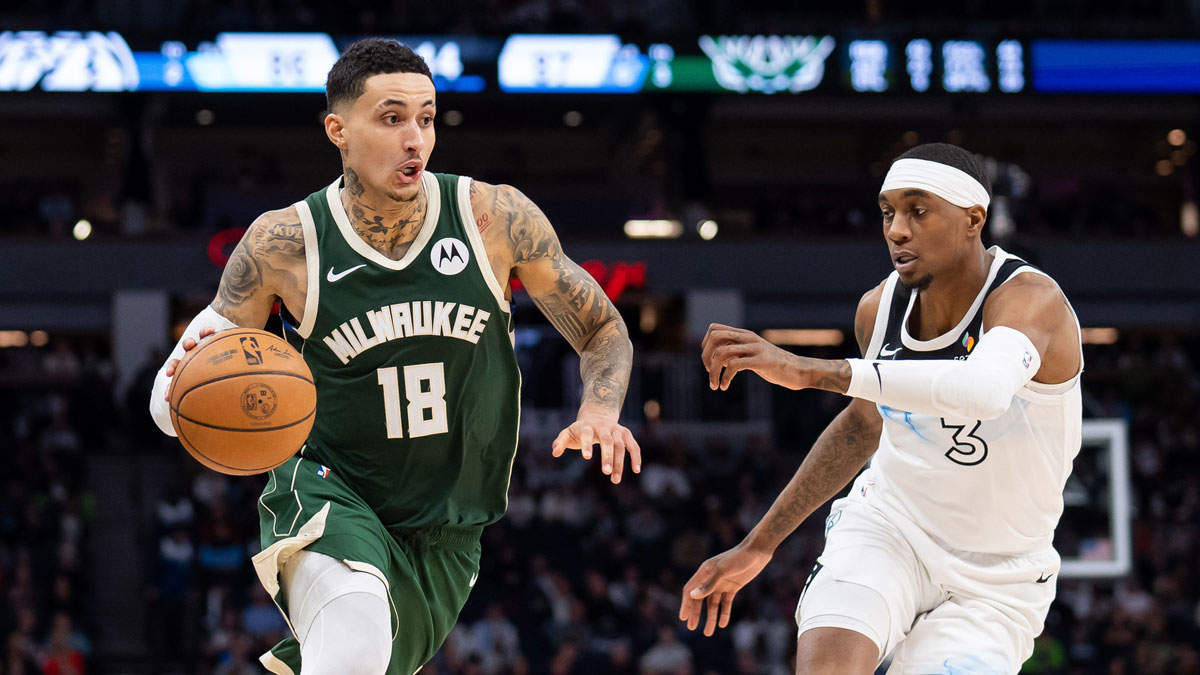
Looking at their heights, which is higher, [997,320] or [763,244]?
[763,244]

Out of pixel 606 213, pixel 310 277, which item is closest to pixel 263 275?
pixel 310 277

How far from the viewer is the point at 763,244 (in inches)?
933

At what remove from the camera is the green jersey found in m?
4.51

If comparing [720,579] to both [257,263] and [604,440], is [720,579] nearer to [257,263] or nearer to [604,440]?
[604,440]

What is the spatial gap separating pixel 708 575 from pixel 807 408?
15953 mm

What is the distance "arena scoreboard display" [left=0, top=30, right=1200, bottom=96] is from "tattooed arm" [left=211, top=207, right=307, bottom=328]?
629 inches

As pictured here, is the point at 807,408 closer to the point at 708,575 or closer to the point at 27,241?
the point at 27,241

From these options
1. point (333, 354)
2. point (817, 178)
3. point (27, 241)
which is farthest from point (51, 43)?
point (333, 354)

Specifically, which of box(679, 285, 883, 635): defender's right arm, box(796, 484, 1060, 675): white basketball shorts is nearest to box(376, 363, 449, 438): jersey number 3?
box(679, 285, 883, 635): defender's right arm

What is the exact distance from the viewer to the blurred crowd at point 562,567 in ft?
47.1

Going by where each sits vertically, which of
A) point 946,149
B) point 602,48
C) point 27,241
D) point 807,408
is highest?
point 602,48

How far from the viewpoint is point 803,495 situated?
16.1 ft

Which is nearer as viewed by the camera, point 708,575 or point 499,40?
point 708,575

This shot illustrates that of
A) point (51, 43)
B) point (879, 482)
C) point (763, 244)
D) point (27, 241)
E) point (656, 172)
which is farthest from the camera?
point (656, 172)
